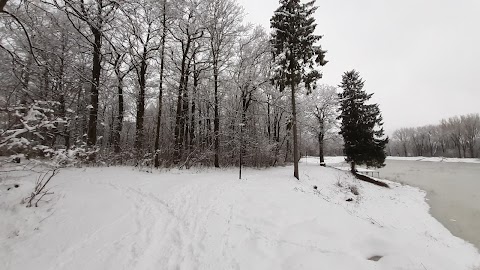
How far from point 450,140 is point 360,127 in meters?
61.7

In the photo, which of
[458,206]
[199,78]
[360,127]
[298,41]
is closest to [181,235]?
[298,41]

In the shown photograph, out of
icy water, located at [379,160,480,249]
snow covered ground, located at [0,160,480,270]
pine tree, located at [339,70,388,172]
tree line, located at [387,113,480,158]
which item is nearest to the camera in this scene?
snow covered ground, located at [0,160,480,270]

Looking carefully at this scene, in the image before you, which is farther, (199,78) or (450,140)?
(450,140)

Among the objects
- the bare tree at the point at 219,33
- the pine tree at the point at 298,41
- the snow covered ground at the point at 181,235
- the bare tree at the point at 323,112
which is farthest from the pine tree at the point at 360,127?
the snow covered ground at the point at 181,235

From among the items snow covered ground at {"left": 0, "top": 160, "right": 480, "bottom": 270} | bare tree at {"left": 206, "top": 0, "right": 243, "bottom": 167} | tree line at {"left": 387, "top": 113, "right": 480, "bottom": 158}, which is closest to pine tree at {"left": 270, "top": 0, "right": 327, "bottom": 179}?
bare tree at {"left": 206, "top": 0, "right": 243, "bottom": 167}

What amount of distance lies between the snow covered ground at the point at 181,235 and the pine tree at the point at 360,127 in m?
18.1

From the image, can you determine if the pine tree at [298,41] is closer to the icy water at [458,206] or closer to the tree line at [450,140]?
the icy water at [458,206]

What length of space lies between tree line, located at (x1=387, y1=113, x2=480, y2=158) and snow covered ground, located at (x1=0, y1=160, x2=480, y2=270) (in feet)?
223

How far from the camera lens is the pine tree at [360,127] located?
2312 cm

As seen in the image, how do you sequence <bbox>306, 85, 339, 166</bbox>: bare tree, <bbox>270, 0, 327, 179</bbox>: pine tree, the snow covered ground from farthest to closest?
<bbox>306, 85, 339, 166</bbox>: bare tree < <bbox>270, 0, 327, 179</bbox>: pine tree < the snow covered ground

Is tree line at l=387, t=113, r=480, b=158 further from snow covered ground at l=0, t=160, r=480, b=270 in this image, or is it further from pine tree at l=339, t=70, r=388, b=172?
snow covered ground at l=0, t=160, r=480, b=270

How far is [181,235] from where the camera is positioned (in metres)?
4.86

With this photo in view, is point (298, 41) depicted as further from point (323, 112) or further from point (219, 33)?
point (323, 112)

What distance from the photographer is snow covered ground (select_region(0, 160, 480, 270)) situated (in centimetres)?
389
